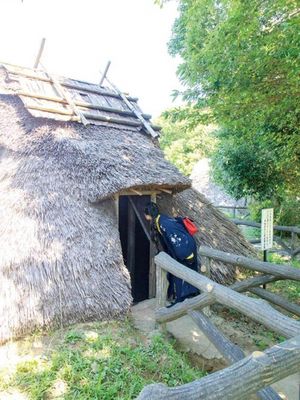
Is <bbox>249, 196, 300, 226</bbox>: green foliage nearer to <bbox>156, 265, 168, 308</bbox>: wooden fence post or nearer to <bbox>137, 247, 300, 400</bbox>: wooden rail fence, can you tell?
<bbox>137, 247, 300, 400</bbox>: wooden rail fence

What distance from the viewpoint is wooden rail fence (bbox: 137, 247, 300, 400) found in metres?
1.36

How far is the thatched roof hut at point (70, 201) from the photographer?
372 centimetres

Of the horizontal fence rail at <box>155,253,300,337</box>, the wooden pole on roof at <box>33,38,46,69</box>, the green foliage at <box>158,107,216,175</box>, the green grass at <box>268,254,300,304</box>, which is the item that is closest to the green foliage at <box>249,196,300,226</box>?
the green grass at <box>268,254,300,304</box>

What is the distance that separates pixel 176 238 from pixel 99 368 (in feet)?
7.44

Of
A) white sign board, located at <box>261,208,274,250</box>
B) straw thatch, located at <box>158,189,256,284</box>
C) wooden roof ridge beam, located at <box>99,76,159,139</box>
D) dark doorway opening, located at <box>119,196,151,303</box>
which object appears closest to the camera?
white sign board, located at <box>261,208,274,250</box>

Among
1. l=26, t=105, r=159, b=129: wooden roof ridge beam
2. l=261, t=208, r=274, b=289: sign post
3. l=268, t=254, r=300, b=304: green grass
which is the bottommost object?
l=268, t=254, r=300, b=304: green grass

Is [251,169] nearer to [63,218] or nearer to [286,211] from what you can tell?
[286,211]

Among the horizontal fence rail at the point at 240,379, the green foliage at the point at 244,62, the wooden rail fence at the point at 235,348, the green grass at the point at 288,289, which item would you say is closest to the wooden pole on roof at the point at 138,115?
the green foliage at the point at 244,62

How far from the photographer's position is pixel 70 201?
4.66m

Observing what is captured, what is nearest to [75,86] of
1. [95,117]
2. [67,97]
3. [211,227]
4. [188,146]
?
[67,97]

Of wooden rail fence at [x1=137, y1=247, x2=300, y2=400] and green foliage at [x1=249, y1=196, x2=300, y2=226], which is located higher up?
green foliage at [x1=249, y1=196, x2=300, y2=226]

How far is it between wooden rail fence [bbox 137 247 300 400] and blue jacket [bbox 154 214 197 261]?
0.26 meters

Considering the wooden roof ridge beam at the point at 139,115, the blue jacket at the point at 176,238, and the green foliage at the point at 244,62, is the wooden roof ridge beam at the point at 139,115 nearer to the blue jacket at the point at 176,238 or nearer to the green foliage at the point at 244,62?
the green foliage at the point at 244,62

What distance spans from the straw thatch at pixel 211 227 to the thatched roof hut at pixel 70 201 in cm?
3
